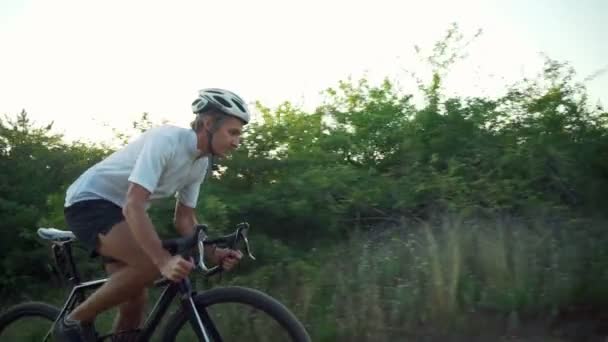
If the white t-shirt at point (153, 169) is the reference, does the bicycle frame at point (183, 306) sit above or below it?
below

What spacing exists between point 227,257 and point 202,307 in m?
0.27

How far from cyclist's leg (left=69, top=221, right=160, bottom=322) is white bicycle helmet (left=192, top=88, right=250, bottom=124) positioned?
700mm

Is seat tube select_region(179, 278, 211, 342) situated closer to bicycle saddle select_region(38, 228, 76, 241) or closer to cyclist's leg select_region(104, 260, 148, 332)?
cyclist's leg select_region(104, 260, 148, 332)

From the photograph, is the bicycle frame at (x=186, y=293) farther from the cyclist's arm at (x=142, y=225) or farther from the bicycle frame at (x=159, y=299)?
the cyclist's arm at (x=142, y=225)

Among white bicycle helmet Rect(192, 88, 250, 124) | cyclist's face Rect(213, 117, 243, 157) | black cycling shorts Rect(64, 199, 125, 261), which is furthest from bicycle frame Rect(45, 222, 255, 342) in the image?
white bicycle helmet Rect(192, 88, 250, 124)

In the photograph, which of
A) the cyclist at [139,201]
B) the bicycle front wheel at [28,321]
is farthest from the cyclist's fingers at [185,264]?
the bicycle front wheel at [28,321]

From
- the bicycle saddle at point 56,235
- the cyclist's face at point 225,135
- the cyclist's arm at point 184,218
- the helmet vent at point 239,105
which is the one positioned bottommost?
the bicycle saddle at point 56,235

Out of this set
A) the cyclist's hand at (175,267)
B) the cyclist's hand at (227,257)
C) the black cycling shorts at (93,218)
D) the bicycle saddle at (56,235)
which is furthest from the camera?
the bicycle saddle at (56,235)

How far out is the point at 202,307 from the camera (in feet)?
11.3

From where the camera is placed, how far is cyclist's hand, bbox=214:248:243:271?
11.4 feet

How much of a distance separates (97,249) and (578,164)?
462cm

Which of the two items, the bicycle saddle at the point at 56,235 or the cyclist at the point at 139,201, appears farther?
the bicycle saddle at the point at 56,235

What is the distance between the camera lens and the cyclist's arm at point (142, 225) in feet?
10.4

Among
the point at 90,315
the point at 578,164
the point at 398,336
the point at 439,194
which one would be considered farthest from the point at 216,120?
the point at 578,164
